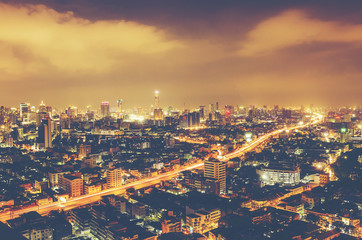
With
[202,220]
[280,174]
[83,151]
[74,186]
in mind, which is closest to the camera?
[202,220]

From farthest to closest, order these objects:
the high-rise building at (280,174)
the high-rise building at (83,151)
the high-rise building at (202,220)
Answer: the high-rise building at (83,151), the high-rise building at (280,174), the high-rise building at (202,220)

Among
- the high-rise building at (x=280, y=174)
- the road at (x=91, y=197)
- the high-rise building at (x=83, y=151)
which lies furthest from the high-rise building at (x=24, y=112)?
the high-rise building at (x=280, y=174)

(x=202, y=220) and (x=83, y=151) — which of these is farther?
(x=83, y=151)

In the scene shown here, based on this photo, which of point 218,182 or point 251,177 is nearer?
point 218,182

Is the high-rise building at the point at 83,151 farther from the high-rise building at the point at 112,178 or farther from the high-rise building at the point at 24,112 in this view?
the high-rise building at the point at 24,112

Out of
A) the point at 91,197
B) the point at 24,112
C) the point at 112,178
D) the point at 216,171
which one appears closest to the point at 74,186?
the point at 91,197

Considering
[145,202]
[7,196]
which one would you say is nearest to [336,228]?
[145,202]

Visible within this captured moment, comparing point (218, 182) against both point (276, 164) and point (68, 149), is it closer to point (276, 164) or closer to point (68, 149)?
point (276, 164)

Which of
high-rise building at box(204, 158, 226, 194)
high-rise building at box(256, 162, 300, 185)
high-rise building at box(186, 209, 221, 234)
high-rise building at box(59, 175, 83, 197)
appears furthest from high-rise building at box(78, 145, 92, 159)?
high-rise building at box(186, 209, 221, 234)

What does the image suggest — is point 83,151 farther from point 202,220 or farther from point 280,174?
point 202,220

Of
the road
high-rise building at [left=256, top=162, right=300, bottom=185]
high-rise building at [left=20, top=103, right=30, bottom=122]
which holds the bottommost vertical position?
the road

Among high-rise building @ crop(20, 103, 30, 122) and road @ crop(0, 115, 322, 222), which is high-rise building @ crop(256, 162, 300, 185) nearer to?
road @ crop(0, 115, 322, 222)
